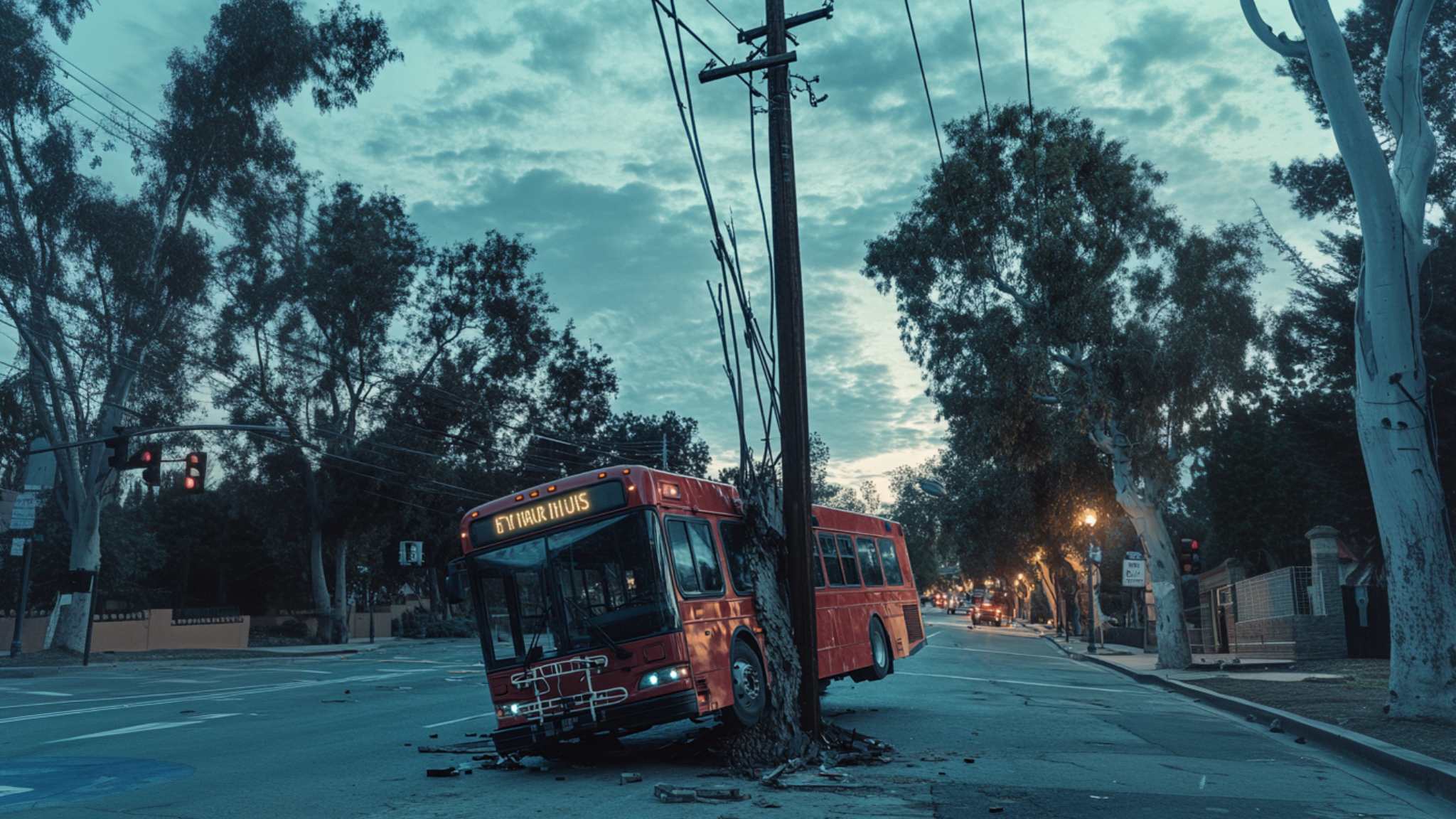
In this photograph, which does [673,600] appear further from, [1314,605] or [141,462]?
[1314,605]

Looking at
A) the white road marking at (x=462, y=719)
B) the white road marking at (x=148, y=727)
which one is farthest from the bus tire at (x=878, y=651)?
the white road marking at (x=148, y=727)

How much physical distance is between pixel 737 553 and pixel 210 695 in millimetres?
12663

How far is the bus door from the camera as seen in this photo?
432 inches

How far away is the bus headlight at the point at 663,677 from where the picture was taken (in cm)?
1054

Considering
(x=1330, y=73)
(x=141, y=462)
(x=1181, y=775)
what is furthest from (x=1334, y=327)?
(x=141, y=462)

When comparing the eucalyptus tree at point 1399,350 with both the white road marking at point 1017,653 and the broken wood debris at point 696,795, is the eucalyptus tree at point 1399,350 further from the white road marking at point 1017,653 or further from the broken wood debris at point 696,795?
the white road marking at point 1017,653

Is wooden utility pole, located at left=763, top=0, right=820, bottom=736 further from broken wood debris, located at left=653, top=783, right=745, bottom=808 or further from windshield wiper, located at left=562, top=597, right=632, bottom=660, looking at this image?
broken wood debris, located at left=653, top=783, right=745, bottom=808

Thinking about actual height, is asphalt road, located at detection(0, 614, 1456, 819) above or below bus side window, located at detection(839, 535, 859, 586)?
below

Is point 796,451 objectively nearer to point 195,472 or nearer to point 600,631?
point 600,631

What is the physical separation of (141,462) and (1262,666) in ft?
85.3

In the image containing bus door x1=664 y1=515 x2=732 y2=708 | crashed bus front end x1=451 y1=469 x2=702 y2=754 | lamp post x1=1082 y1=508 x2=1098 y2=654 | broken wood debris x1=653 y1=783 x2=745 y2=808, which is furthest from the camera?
lamp post x1=1082 y1=508 x2=1098 y2=654

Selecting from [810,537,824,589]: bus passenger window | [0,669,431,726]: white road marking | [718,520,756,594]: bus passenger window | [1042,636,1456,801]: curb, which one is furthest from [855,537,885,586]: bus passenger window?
[0,669,431,726]: white road marking

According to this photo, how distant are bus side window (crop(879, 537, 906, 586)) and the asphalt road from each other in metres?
1.92

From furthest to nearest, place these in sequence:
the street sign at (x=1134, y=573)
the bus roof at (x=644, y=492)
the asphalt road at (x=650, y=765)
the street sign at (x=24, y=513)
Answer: the street sign at (x=1134, y=573), the street sign at (x=24, y=513), the bus roof at (x=644, y=492), the asphalt road at (x=650, y=765)
